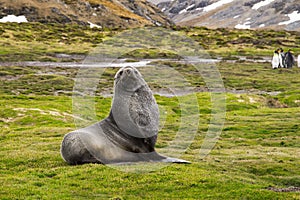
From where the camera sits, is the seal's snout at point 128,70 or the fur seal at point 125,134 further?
the seal's snout at point 128,70

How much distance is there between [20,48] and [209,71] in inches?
1694

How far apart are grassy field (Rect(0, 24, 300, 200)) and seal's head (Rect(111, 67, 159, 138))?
1.53 metres

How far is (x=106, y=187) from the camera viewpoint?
17.2 metres

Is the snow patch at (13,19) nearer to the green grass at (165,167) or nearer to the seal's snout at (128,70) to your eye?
the green grass at (165,167)

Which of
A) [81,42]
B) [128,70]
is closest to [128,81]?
[128,70]

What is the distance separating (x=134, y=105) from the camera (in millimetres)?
20078

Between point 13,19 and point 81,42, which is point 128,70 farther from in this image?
point 13,19

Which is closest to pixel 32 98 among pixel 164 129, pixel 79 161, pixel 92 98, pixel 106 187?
pixel 92 98

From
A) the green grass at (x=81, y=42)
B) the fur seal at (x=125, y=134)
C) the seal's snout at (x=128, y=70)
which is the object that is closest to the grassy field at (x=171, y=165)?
the fur seal at (x=125, y=134)

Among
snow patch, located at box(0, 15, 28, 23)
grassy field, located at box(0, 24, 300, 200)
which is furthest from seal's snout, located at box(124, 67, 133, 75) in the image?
snow patch, located at box(0, 15, 28, 23)

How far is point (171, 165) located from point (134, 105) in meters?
2.76

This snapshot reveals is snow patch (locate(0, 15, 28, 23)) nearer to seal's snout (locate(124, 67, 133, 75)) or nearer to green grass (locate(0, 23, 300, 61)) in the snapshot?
green grass (locate(0, 23, 300, 61))

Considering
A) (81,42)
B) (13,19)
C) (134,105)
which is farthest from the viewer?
(13,19)

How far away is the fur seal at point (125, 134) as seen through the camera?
19984 mm
